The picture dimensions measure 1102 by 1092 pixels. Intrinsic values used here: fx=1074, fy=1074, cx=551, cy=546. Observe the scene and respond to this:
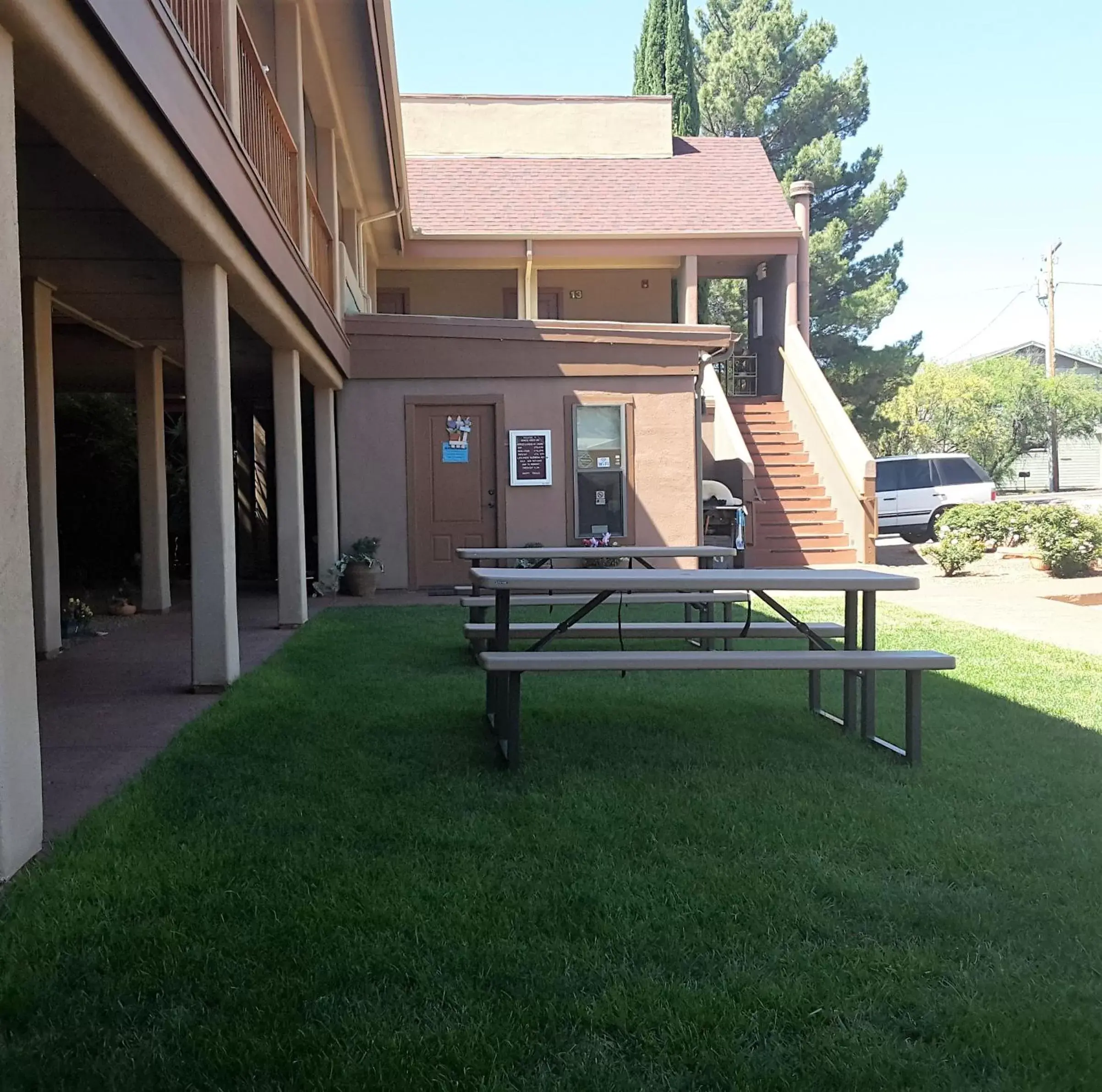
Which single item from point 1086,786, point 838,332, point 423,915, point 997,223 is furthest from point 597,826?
point 997,223

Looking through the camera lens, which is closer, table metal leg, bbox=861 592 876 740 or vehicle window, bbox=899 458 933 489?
table metal leg, bbox=861 592 876 740

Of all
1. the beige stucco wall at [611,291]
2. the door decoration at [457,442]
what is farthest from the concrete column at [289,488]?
Result: the beige stucco wall at [611,291]

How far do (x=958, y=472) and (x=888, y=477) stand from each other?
1237 millimetres

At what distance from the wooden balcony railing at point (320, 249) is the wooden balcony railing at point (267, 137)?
606 millimetres

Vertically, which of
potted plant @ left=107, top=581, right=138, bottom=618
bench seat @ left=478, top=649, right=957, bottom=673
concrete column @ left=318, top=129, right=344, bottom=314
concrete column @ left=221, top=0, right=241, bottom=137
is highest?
concrete column @ left=318, top=129, right=344, bottom=314

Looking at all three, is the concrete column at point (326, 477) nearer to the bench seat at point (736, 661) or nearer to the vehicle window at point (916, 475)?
the bench seat at point (736, 661)

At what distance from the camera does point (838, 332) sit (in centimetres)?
3131

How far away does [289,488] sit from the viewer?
9.10 metres

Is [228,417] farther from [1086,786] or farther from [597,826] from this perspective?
[1086,786]

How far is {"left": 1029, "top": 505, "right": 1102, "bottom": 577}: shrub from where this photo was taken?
43.6 ft

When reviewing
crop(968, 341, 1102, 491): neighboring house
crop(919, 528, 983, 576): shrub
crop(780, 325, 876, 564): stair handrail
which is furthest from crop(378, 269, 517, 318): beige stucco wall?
crop(968, 341, 1102, 491): neighboring house

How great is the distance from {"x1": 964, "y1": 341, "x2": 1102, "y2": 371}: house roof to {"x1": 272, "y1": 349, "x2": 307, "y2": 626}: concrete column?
48134mm

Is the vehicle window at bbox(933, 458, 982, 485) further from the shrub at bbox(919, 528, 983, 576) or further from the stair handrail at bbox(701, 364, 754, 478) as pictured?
the shrub at bbox(919, 528, 983, 576)

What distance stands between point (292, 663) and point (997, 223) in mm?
52416
